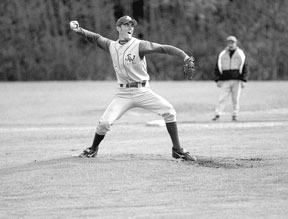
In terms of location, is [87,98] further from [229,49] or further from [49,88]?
[229,49]

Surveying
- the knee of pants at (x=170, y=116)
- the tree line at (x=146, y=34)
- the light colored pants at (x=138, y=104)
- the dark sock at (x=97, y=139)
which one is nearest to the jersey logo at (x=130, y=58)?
the light colored pants at (x=138, y=104)

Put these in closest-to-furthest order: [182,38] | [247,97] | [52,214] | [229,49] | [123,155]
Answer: [52,214]
[123,155]
[229,49]
[247,97]
[182,38]

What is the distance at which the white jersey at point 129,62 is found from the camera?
32.2ft

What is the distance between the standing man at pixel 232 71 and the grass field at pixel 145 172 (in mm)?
556

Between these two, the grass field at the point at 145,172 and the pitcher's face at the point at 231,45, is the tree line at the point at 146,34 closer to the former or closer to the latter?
the grass field at the point at 145,172

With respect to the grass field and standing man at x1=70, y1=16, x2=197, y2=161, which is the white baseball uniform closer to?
standing man at x1=70, y1=16, x2=197, y2=161

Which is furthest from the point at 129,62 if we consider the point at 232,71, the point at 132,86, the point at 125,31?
the point at 232,71

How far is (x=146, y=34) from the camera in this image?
133 ft

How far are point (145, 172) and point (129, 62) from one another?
1.69 metres

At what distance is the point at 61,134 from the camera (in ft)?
51.1

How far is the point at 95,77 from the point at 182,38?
20.0 ft

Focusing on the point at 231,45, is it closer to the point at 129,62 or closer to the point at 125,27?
the point at 125,27

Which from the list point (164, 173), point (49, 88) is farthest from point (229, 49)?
point (49, 88)

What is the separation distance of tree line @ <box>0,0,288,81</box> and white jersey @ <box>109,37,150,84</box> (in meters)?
27.3
